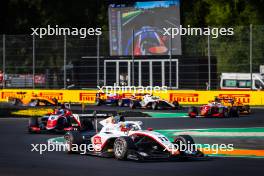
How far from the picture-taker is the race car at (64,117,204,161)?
15.3 m

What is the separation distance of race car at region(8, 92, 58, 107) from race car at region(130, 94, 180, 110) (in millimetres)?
3829

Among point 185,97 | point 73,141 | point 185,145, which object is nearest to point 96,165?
point 185,145

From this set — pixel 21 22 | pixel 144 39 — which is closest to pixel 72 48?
pixel 144 39

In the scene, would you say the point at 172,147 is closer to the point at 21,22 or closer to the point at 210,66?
the point at 210,66

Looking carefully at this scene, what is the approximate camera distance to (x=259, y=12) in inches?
2373

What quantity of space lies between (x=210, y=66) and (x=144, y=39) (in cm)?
528

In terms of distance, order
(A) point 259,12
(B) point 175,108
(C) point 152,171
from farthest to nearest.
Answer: (A) point 259,12 → (B) point 175,108 → (C) point 152,171

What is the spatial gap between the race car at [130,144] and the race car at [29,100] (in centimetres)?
1771

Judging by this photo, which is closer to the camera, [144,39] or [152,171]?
[152,171]

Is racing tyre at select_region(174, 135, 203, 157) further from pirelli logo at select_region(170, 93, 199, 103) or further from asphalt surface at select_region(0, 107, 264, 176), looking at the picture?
pirelli logo at select_region(170, 93, 199, 103)

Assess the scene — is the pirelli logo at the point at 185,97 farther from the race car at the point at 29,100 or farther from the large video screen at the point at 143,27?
the race car at the point at 29,100

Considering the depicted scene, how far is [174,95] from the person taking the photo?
37.4m

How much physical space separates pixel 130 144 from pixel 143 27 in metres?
26.6

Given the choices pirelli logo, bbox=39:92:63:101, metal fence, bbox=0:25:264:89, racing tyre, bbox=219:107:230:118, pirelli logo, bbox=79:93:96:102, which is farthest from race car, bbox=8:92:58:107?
racing tyre, bbox=219:107:230:118
